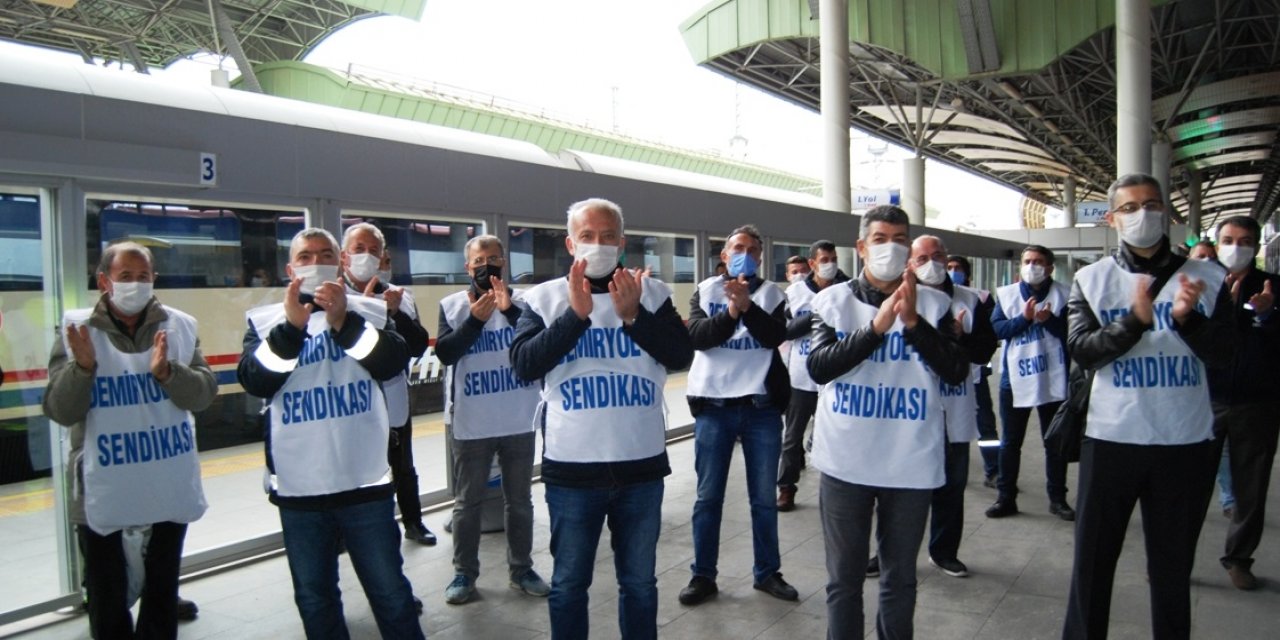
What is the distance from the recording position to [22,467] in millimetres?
4387

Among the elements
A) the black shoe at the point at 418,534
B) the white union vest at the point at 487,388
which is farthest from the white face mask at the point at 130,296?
the black shoe at the point at 418,534

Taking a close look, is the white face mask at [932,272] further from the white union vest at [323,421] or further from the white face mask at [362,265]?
the white face mask at [362,265]

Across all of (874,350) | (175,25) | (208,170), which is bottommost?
(874,350)

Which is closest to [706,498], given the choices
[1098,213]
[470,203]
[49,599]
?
[470,203]

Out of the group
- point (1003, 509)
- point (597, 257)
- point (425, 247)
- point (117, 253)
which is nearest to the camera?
point (597, 257)

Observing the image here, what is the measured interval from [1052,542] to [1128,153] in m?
13.7

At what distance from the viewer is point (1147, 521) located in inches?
128

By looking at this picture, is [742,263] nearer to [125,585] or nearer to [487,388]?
[487,388]

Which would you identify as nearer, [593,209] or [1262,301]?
[593,209]

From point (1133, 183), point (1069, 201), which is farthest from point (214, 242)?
point (1069, 201)

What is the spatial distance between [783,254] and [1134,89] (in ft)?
31.1

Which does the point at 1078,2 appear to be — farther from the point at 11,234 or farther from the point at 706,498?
the point at 11,234

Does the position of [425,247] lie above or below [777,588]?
above

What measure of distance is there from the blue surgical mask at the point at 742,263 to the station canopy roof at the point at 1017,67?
686 inches
